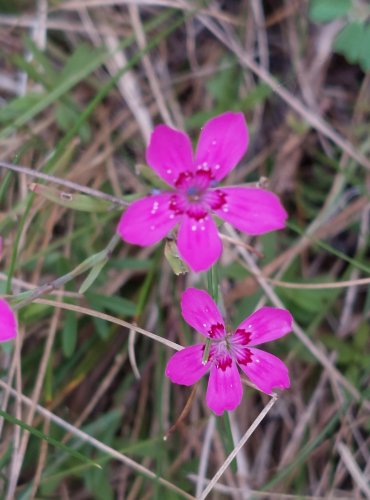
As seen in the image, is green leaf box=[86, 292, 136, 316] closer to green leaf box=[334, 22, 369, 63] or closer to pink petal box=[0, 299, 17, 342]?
pink petal box=[0, 299, 17, 342]

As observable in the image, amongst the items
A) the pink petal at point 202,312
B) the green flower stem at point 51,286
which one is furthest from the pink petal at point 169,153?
the pink petal at point 202,312

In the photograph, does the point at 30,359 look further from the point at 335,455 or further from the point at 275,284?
the point at 335,455

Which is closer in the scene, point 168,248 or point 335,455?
point 168,248

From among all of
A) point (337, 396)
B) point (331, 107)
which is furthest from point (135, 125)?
point (337, 396)

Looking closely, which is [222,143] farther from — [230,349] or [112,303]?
[112,303]

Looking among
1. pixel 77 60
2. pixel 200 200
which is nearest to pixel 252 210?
pixel 200 200

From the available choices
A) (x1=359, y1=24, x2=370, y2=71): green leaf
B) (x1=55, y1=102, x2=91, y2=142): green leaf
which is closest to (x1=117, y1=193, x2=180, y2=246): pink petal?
(x1=55, y1=102, x2=91, y2=142): green leaf

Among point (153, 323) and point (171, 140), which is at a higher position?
point (171, 140)
